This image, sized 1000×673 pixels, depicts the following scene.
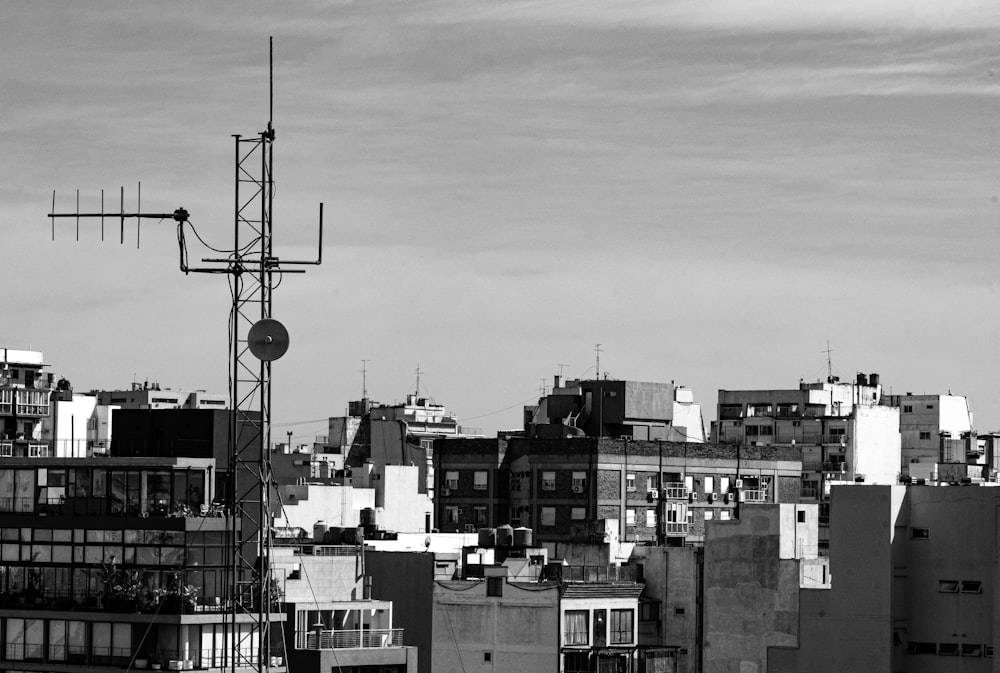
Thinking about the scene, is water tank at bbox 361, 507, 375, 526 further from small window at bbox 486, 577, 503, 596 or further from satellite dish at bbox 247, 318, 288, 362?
satellite dish at bbox 247, 318, 288, 362

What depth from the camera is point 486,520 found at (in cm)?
11744

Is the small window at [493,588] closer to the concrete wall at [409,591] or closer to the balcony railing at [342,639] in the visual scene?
the concrete wall at [409,591]

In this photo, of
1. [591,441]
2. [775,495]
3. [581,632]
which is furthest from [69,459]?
[775,495]

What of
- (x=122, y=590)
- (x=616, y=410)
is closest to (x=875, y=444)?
(x=616, y=410)

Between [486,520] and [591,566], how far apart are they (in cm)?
3327

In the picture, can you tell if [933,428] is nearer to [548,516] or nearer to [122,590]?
[548,516]

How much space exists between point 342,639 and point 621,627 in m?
16.3

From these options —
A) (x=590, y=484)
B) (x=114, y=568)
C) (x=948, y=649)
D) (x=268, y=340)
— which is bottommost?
(x=948, y=649)

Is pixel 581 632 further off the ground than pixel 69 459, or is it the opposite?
pixel 69 459

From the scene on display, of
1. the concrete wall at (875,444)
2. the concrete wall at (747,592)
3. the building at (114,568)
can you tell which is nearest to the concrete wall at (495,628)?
the concrete wall at (747,592)

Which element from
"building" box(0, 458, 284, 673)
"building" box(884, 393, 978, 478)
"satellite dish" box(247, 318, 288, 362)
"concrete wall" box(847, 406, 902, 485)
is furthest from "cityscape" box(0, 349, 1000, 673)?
"building" box(884, 393, 978, 478)

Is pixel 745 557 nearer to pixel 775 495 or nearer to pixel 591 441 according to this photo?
pixel 591 441

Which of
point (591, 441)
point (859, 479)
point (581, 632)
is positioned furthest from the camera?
point (591, 441)

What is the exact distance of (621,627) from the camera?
8225 centimetres
